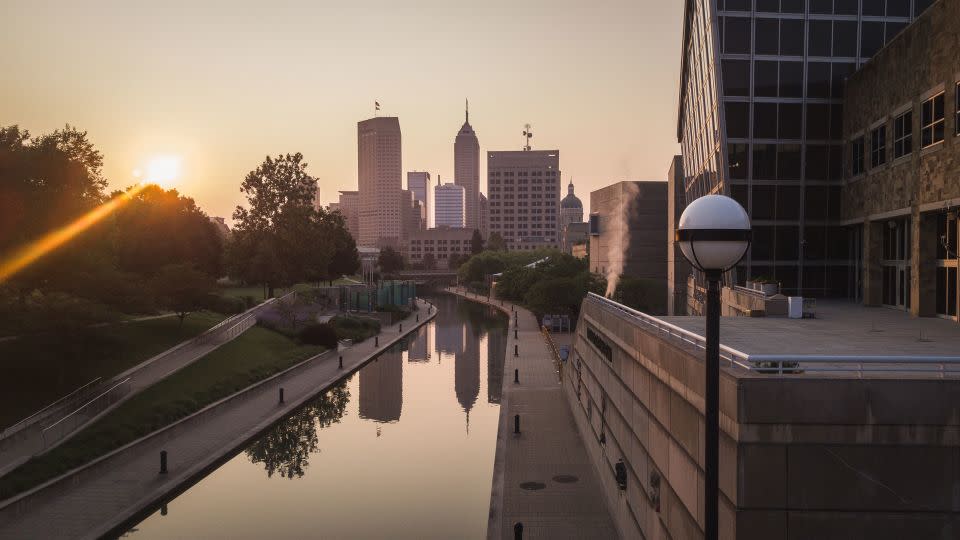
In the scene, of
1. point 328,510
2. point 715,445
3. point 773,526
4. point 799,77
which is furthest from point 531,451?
point 799,77

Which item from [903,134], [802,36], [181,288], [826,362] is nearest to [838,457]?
[826,362]

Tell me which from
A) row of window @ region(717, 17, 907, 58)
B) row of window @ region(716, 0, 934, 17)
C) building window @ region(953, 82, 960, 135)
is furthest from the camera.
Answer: row of window @ region(716, 0, 934, 17)

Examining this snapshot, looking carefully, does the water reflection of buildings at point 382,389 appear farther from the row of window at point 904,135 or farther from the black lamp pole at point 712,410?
the black lamp pole at point 712,410

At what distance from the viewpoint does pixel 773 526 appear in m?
8.47

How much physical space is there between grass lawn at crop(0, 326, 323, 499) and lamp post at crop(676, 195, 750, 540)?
20.4 metres

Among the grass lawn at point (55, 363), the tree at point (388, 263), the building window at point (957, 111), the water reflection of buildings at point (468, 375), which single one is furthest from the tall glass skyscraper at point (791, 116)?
the tree at point (388, 263)

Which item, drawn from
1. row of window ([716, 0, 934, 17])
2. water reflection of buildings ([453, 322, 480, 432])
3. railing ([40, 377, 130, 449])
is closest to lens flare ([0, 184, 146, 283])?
railing ([40, 377, 130, 449])

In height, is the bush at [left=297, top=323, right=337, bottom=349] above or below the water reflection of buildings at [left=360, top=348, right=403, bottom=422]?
above

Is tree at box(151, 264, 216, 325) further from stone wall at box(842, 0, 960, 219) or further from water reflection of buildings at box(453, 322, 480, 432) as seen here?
stone wall at box(842, 0, 960, 219)

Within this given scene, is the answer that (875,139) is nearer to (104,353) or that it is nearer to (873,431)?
(873,431)

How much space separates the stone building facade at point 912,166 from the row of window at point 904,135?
0.03 metres

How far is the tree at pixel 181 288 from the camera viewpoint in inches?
1535

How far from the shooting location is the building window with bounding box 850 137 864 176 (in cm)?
3067

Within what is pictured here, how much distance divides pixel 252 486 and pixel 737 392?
778 inches
